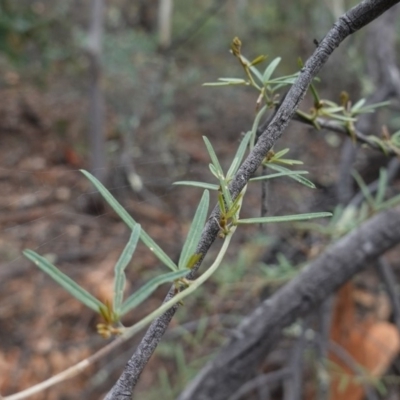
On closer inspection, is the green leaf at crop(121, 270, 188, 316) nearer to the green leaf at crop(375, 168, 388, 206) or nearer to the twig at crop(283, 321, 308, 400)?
the green leaf at crop(375, 168, 388, 206)

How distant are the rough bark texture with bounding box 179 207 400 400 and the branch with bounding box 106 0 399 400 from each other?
494 millimetres

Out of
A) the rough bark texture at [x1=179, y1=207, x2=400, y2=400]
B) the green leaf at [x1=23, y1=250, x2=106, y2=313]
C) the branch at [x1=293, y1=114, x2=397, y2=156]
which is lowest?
the rough bark texture at [x1=179, y1=207, x2=400, y2=400]

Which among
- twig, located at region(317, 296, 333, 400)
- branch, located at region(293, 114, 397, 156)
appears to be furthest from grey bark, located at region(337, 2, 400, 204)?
branch, located at region(293, 114, 397, 156)

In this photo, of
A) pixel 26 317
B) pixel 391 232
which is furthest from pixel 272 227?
pixel 26 317

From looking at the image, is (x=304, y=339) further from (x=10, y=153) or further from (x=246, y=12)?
(x=246, y=12)

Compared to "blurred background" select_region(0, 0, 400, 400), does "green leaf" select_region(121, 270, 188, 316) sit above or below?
above

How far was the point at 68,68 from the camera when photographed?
2605 millimetres

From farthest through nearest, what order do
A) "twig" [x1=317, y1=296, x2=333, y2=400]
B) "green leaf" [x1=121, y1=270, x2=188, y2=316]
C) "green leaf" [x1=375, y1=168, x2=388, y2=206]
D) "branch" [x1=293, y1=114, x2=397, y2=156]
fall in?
"twig" [x1=317, y1=296, x2=333, y2=400] < "green leaf" [x1=375, y1=168, x2=388, y2=206] < "branch" [x1=293, y1=114, x2=397, y2=156] < "green leaf" [x1=121, y1=270, x2=188, y2=316]

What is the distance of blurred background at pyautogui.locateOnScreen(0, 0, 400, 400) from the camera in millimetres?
1188

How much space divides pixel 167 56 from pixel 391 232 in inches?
74.5

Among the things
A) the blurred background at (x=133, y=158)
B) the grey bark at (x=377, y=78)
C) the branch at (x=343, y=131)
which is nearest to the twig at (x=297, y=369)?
the blurred background at (x=133, y=158)

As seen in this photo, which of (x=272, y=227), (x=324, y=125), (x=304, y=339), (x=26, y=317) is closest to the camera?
(x=324, y=125)

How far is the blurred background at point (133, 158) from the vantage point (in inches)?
46.8

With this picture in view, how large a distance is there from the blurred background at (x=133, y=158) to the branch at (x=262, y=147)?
0.33 m
